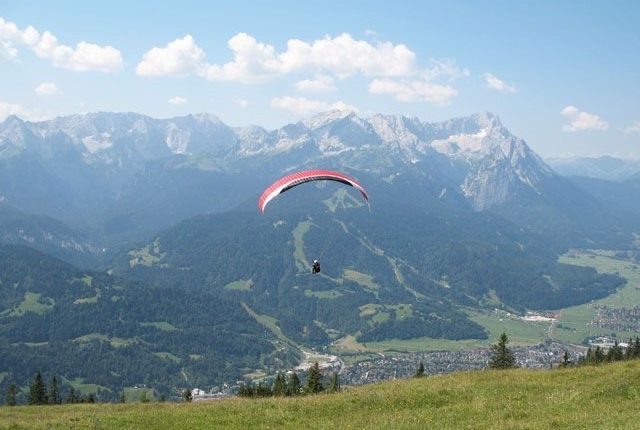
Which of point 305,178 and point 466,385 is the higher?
point 305,178

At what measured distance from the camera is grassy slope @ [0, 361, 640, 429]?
32781 mm

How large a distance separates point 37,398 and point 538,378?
76.8 meters

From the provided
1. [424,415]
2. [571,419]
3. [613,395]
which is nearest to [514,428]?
[571,419]

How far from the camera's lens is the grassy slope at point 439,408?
32781 mm

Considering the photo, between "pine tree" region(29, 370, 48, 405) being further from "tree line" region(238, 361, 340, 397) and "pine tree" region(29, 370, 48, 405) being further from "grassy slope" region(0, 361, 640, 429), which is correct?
"grassy slope" region(0, 361, 640, 429)

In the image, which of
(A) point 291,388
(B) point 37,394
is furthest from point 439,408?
(B) point 37,394

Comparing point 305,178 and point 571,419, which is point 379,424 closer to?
point 571,419

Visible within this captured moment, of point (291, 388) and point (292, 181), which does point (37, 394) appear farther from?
point (292, 181)

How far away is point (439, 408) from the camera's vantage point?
120ft

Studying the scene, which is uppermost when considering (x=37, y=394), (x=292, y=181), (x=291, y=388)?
(x=292, y=181)

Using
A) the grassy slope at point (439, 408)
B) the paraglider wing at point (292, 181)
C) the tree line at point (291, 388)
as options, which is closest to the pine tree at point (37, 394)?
the tree line at point (291, 388)

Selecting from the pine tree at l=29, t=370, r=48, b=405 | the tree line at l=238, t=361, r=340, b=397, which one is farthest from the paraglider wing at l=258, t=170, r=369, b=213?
the pine tree at l=29, t=370, r=48, b=405

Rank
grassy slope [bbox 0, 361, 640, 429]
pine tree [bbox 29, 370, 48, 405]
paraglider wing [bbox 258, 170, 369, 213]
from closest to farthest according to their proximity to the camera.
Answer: grassy slope [bbox 0, 361, 640, 429], paraglider wing [bbox 258, 170, 369, 213], pine tree [bbox 29, 370, 48, 405]

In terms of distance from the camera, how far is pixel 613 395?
1442 inches
